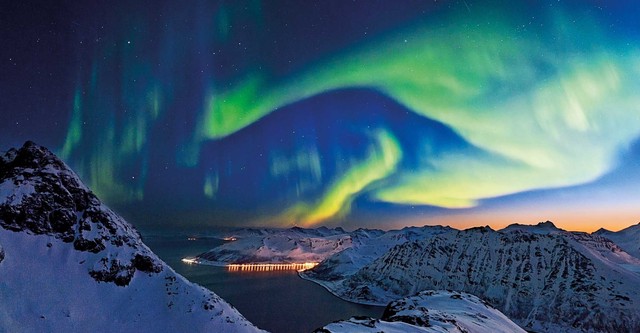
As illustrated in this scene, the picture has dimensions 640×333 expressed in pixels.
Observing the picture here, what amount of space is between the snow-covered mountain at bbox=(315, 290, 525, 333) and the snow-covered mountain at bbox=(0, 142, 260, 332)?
57.6 m

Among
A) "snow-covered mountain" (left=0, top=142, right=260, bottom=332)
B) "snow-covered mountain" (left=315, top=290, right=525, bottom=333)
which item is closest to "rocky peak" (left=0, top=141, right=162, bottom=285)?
"snow-covered mountain" (left=0, top=142, right=260, bottom=332)

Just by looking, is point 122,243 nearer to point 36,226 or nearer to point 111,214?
point 111,214

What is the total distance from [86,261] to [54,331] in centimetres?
2942

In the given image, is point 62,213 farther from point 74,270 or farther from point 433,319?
point 433,319

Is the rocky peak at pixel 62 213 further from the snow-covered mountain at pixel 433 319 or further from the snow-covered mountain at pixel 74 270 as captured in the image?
the snow-covered mountain at pixel 433 319

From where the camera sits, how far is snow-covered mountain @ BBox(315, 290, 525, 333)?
2477 inches

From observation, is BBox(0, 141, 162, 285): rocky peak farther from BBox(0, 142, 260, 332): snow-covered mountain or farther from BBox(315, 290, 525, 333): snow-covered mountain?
BBox(315, 290, 525, 333): snow-covered mountain

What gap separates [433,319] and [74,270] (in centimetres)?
11014

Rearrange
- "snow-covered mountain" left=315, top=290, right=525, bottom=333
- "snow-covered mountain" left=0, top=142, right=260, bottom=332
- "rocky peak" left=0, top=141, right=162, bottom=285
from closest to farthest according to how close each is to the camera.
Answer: "snow-covered mountain" left=315, top=290, right=525, bottom=333 → "snow-covered mountain" left=0, top=142, right=260, bottom=332 → "rocky peak" left=0, top=141, right=162, bottom=285

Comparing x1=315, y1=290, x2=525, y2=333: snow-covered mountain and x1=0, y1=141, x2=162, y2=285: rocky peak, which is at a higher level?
x1=0, y1=141, x2=162, y2=285: rocky peak

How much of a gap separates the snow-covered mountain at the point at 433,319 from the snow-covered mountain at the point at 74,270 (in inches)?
2267

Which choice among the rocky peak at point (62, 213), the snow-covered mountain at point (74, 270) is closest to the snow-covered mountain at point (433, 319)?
the snow-covered mountain at point (74, 270)

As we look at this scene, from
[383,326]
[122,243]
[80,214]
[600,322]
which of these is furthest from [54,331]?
[600,322]

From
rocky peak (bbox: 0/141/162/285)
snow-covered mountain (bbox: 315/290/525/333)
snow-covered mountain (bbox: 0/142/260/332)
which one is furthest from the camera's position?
rocky peak (bbox: 0/141/162/285)
